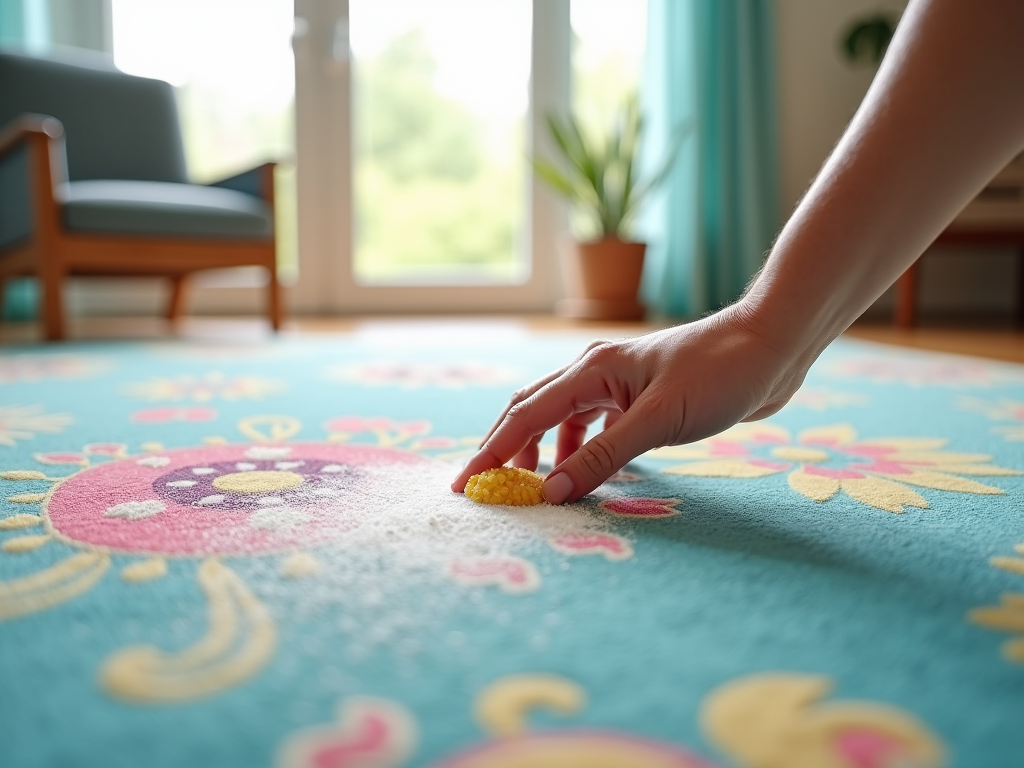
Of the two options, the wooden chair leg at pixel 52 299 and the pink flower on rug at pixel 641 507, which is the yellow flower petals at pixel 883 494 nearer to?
the pink flower on rug at pixel 641 507

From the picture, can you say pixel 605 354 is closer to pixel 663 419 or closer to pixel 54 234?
pixel 663 419

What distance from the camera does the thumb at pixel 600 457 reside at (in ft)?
2.24

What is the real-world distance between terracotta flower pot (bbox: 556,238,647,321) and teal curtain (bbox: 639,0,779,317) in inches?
10.8

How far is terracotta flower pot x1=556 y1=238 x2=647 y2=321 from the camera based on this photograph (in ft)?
11.7

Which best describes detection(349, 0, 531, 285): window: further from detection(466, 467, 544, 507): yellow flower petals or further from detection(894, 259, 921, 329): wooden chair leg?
detection(466, 467, 544, 507): yellow flower petals

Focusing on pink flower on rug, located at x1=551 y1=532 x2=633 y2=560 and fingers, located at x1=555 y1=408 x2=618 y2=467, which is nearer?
pink flower on rug, located at x1=551 y1=532 x2=633 y2=560

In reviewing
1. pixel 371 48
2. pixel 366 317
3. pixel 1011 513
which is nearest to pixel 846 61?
pixel 371 48

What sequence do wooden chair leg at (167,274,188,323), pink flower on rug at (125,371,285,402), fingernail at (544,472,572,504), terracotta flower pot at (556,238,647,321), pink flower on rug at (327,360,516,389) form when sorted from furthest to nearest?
terracotta flower pot at (556,238,647,321), wooden chair leg at (167,274,188,323), pink flower on rug at (327,360,516,389), pink flower on rug at (125,371,285,402), fingernail at (544,472,572,504)

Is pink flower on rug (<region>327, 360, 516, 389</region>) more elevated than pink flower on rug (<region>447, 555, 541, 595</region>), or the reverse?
pink flower on rug (<region>447, 555, 541, 595</region>)

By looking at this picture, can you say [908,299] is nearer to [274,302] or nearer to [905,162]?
[274,302]

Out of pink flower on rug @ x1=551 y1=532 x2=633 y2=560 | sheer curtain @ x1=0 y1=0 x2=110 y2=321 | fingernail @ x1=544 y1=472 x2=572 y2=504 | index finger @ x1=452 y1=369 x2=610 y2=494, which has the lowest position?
pink flower on rug @ x1=551 y1=532 x2=633 y2=560

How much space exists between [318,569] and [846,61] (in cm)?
413

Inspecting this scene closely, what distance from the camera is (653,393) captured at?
689 mm

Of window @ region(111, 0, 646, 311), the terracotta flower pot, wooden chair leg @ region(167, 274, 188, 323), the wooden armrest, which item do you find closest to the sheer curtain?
window @ region(111, 0, 646, 311)
